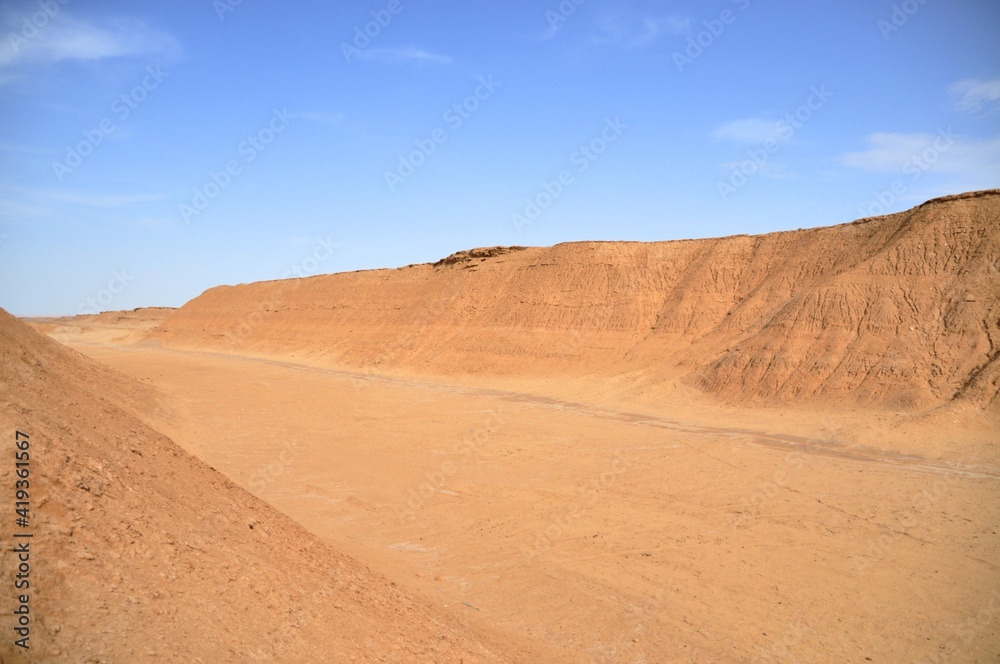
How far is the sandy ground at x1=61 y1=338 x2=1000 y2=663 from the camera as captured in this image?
685 cm

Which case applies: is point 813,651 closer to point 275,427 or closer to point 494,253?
point 275,427

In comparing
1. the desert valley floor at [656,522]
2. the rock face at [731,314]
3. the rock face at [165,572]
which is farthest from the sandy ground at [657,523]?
the rock face at [731,314]

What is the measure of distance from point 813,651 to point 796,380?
1630cm

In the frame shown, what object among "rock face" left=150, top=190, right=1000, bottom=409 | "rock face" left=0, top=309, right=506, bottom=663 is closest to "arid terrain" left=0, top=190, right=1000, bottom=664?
"rock face" left=0, top=309, right=506, bottom=663

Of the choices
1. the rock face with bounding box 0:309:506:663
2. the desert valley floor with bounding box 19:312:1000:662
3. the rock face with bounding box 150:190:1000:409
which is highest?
the rock face with bounding box 150:190:1000:409

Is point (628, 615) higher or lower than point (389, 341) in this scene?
lower

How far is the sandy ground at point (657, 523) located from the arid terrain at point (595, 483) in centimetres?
A: 6

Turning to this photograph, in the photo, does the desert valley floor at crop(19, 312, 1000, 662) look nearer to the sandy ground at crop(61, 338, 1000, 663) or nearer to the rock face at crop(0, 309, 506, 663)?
the sandy ground at crop(61, 338, 1000, 663)

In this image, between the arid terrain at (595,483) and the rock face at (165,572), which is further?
the arid terrain at (595,483)

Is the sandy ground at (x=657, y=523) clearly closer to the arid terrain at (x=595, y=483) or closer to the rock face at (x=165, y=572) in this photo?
the arid terrain at (x=595, y=483)

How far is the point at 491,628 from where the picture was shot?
660 centimetres

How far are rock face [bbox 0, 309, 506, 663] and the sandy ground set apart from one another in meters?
1.69

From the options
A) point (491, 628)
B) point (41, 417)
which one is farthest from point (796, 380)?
point (41, 417)

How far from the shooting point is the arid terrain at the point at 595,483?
4566 mm
